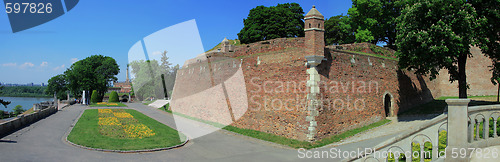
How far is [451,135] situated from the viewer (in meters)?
6.95

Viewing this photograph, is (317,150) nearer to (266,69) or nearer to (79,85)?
(266,69)

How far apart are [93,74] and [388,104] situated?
6012cm

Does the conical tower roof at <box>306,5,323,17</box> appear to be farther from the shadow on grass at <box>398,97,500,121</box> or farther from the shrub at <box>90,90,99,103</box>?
the shrub at <box>90,90,99,103</box>

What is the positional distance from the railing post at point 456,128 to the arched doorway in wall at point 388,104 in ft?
44.9

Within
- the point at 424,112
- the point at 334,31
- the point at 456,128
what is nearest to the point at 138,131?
the point at 456,128

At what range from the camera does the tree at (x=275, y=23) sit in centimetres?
4066

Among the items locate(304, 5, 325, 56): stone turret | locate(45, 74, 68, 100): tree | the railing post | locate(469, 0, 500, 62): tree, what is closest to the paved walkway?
locate(304, 5, 325, 56): stone turret

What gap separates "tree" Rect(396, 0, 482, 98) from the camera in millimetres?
14758

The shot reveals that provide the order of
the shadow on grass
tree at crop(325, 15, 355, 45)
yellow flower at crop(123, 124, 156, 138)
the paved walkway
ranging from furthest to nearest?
1. tree at crop(325, 15, 355, 45)
2. the shadow on grass
3. yellow flower at crop(123, 124, 156, 138)
4. the paved walkway

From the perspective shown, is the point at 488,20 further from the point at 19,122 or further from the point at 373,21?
the point at 19,122

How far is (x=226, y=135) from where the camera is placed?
1938 cm

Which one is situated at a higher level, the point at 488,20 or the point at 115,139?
the point at 488,20

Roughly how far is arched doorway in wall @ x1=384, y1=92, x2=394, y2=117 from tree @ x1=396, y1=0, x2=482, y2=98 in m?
3.70

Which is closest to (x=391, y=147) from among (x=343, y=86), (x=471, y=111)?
(x=471, y=111)
